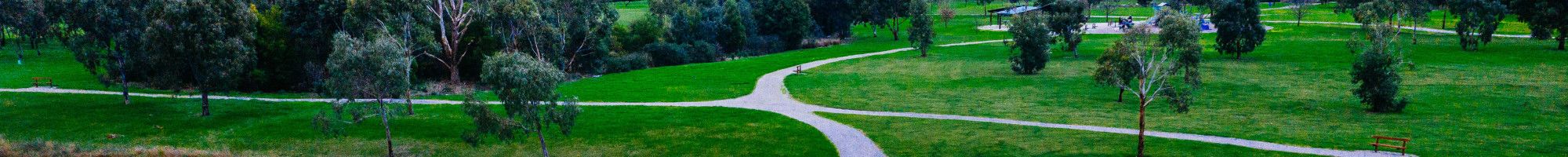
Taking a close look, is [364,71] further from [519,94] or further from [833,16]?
[833,16]

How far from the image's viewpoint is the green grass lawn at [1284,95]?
45.7 m

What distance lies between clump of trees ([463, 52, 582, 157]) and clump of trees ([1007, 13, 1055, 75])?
147ft

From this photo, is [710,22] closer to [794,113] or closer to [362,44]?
[794,113]

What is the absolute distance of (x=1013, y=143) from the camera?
44.1m

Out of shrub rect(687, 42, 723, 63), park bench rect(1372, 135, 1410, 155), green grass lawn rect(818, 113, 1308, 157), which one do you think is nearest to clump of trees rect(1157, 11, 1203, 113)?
green grass lawn rect(818, 113, 1308, 157)

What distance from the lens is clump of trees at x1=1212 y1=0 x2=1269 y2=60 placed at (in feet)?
279

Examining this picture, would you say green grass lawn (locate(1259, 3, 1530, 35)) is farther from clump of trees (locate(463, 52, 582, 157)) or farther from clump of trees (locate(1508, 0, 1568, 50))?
clump of trees (locate(463, 52, 582, 157))

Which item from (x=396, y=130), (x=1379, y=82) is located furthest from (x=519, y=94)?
(x=1379, y=82)

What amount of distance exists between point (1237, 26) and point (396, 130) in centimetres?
6110

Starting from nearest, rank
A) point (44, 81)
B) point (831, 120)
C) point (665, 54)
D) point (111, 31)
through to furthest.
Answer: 1. point (831, 120)
2. point (111, 31)
3. point (44, 81)
4. point (665, 54)

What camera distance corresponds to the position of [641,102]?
60625 mm

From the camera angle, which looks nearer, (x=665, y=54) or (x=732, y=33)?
(x=665, y=54)

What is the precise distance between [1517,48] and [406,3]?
265 ft

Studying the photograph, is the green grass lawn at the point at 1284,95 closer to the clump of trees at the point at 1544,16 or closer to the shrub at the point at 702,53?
the clump of trees at the point at 1544,16
